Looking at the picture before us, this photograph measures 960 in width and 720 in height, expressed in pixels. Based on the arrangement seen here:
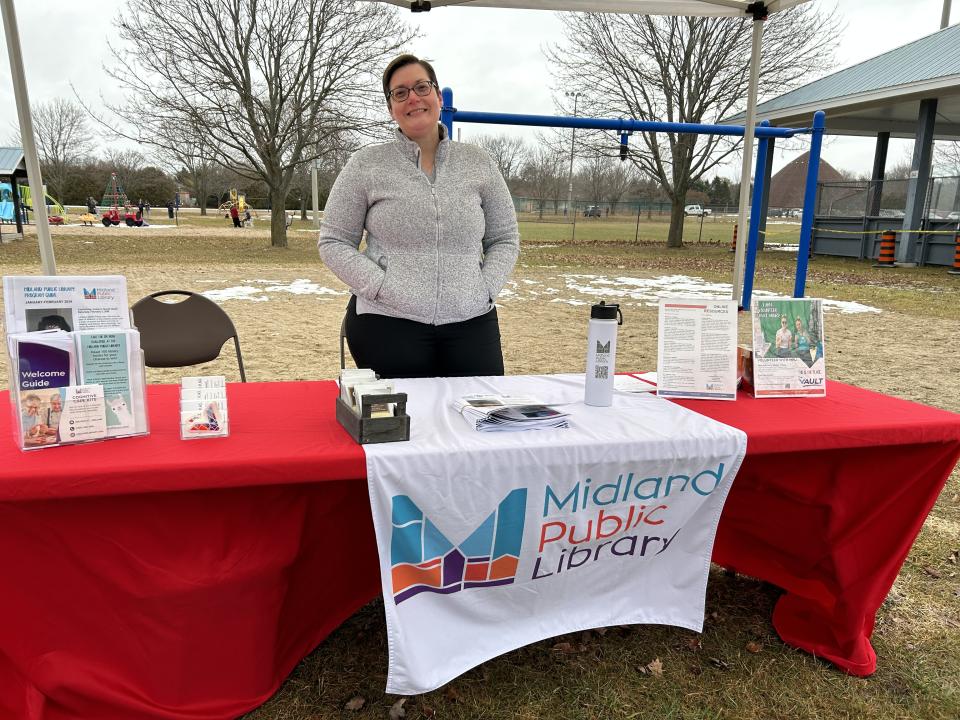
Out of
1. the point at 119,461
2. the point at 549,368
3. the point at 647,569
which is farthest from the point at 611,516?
the point at 549,368

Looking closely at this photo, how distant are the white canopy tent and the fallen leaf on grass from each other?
6.32 ft

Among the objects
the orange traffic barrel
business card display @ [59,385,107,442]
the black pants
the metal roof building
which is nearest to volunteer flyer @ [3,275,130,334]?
business card display @ [59,385,107,442]

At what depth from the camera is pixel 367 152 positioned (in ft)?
6.69

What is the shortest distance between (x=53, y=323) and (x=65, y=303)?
5cm

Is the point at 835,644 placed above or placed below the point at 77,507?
below

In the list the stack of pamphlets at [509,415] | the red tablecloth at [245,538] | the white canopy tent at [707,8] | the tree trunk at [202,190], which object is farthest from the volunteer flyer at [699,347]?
the tree trunk at [202,190]

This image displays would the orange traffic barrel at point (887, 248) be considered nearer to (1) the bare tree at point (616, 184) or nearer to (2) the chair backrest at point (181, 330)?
(1) the bare tree at point (616, 184)

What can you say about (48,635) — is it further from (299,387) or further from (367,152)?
(367,152)

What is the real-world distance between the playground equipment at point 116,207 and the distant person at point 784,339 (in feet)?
90.7

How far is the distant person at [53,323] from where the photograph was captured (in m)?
1.42

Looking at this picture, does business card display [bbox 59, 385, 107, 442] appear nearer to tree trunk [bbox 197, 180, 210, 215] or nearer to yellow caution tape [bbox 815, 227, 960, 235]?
yellow caution tape [bbox 815, 227, 960, 235]

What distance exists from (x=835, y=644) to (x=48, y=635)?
79.6 inches

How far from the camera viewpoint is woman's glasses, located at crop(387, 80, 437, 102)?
76.2 inches

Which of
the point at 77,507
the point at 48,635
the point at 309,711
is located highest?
the point at 77,507
